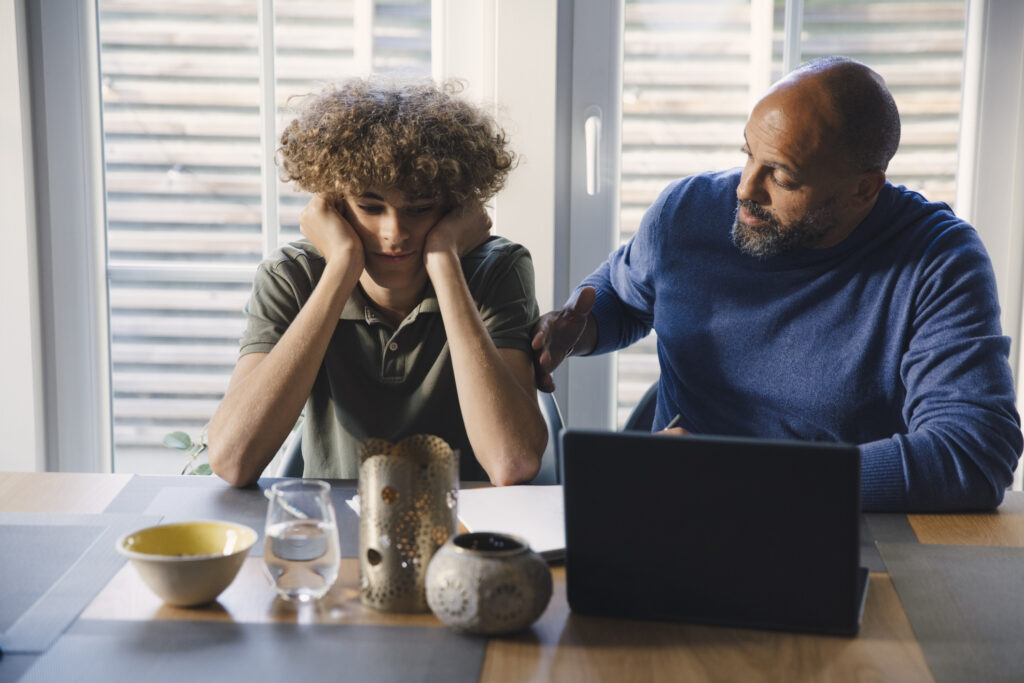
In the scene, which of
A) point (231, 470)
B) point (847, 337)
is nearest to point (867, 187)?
point (847, 337)

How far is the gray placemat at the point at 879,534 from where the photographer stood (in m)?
1.06

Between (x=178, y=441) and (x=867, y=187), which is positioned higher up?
(x=867, y=187)

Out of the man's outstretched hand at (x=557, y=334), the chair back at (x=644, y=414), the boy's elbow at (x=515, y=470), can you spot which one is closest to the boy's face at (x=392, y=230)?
the man's outstretched hand at (x=557, y=334)

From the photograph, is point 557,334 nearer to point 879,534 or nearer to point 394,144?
point 394,144

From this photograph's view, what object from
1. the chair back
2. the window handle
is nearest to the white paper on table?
the chair back

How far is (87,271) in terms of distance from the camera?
7.81 feet

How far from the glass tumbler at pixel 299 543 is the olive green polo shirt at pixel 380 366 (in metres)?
0.64

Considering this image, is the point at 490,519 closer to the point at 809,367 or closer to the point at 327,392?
the point at 327,392

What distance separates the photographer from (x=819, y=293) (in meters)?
1.64

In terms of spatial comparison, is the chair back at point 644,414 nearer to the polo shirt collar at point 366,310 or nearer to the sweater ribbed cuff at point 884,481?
the polo shirt collar at point 366,310

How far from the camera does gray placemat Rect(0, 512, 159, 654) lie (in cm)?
87

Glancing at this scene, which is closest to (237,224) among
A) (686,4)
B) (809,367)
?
(686,4)

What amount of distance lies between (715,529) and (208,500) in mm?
708

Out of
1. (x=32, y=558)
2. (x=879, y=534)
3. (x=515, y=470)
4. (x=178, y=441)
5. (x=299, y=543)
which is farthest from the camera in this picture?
(x=178, y=441)
